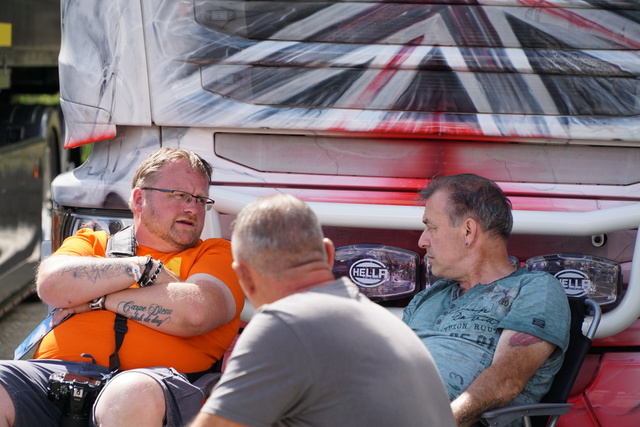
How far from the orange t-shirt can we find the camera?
19 centimetres

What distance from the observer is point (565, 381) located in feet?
10.7

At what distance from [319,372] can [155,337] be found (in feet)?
4.50

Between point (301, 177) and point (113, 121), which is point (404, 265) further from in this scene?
point (113, 121)

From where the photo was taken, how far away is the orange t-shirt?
3285 mm

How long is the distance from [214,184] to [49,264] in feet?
2.28

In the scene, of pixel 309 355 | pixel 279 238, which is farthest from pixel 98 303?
pixel 309 355


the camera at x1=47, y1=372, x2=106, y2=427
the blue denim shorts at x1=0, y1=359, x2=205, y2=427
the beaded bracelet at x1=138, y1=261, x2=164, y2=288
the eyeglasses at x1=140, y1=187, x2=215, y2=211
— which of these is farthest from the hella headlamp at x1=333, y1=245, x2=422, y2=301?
the camera at x1=47, y1=372, x2=106, y2=427

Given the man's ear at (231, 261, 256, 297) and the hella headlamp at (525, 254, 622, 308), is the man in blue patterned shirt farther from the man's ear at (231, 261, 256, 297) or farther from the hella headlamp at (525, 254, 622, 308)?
the man's ear at (231, 261, 256, 297)

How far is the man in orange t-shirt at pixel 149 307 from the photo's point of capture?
3057 mm

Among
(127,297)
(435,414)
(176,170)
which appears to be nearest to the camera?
(435,414)

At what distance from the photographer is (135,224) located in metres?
3.65

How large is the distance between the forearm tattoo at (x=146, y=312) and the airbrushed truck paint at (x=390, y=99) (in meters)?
0.53

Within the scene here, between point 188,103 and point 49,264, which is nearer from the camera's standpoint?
point 49,264

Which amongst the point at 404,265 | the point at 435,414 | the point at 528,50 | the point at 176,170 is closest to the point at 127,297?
the point at 176,170
